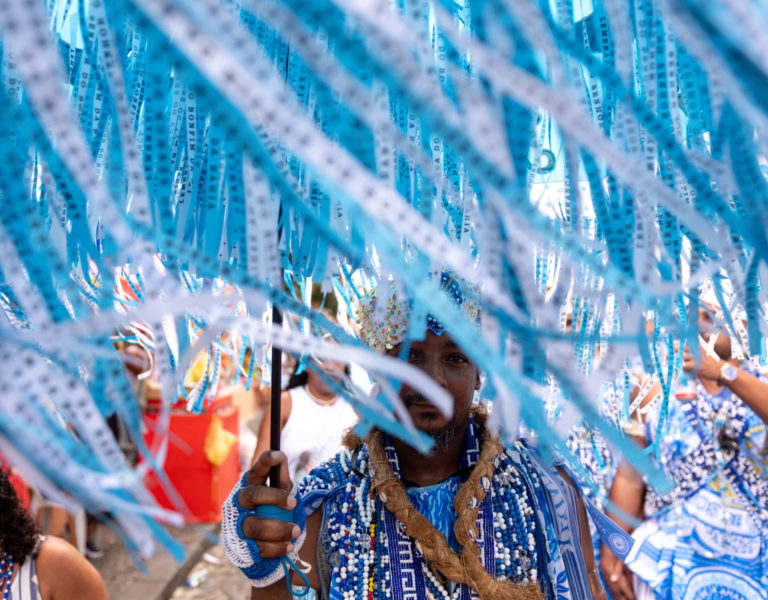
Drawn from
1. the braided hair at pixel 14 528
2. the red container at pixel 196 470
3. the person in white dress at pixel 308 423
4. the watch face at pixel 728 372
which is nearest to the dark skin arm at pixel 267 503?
the braided hair at pixel 14 528

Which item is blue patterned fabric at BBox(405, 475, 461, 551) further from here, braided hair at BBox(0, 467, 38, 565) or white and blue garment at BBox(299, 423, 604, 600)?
braided hair at BBox(0, 467, 38, 565)

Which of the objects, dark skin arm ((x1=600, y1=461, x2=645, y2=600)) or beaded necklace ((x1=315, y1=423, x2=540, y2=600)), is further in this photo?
dark skin arm ((x1=600, y1=461, x2=645, y2=600))

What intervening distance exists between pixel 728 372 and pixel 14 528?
249 cm

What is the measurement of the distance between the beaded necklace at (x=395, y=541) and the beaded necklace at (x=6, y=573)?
33.4 inches

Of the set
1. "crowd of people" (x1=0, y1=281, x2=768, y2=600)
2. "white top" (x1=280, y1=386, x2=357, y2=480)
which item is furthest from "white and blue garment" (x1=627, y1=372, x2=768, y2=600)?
"white top" (x1=280, y1=386, x2=357, y2=480)

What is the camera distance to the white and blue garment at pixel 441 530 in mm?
1673

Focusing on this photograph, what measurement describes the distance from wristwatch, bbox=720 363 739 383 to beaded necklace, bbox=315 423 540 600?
3.91 feet

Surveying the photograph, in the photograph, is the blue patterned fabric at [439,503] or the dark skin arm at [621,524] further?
the dark skin arm at [621,524]

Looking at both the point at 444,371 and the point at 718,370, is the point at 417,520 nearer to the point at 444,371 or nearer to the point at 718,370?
the point at 444,371

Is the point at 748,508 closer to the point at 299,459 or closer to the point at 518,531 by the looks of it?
the point at 518,531

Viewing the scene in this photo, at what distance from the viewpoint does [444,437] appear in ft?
6.03

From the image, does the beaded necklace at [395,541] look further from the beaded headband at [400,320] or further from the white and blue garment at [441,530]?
the beaded headband at [400,320]

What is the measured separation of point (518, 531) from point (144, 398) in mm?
4045

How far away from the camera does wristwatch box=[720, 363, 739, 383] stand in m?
2.58
